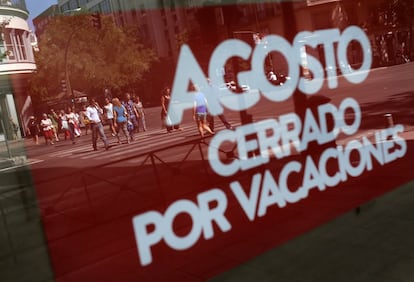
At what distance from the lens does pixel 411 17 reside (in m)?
6.12

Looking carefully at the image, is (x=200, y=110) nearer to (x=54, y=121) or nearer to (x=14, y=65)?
(x=54, y=121)

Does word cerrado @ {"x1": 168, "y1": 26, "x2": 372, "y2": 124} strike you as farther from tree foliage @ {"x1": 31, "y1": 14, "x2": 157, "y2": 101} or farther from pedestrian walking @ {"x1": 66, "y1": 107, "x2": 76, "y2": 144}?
pedestrian walking @ {"x1": 66, "y1": 107, "x2": 76, "y2": 144}

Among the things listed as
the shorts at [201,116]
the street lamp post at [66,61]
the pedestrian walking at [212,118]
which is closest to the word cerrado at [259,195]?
the pedestrian walking at [212,118]

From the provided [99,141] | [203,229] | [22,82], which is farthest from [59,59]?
[203,229]

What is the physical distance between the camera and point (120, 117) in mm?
3191

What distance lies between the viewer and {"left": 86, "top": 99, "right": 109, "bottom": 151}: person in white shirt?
306 cm

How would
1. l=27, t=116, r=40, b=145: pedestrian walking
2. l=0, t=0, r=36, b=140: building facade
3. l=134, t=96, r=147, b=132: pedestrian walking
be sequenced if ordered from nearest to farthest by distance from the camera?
l=0, t=0, r=36, b=140: building facade
l=27, t=116, r=40, b=145: pedestrian walking
l=134, t=96, r=147, b=132: pedestrian walking

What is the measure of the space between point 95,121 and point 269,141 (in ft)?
→ 5.87

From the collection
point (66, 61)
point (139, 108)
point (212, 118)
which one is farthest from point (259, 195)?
point (66, 61)

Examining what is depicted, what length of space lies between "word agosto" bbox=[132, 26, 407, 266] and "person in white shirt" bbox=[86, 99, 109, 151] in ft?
1.71

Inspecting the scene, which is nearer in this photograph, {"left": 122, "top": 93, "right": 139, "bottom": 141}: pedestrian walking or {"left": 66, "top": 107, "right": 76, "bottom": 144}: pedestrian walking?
{"left": 66, "top": 107, "right": 76, "bottom": 144}: pedestrian walking

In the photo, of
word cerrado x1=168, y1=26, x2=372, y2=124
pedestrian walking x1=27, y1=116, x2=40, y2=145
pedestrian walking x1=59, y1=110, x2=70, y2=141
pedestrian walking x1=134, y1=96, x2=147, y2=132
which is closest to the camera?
pedestrian walking x1=27, y1=116, x2=40, y2=145

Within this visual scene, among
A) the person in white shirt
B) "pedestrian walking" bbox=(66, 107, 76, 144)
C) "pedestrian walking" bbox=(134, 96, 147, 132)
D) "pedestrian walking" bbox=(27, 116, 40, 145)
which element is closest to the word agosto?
"pedestrian walking" bbox=(134, 96, 147, 132)

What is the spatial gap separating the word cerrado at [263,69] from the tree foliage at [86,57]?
1.21 feet
